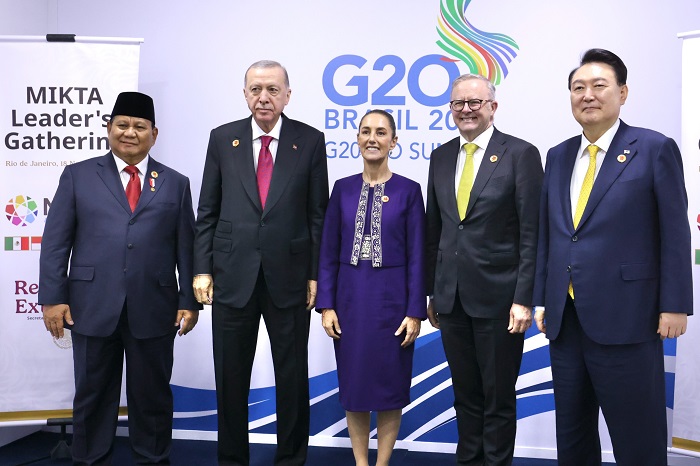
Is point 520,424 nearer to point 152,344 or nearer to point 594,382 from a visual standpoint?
point 594,382

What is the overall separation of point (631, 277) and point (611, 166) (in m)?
0.39

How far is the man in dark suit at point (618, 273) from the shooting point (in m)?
2.39

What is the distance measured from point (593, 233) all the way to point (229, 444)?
1.83 m

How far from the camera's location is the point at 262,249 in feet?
10.00

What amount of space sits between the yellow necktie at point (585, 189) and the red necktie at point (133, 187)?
6.31ft

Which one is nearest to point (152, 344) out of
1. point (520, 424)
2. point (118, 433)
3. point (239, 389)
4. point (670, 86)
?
point (239, 389)

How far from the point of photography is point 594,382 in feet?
8.16

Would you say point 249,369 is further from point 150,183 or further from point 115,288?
point 150,183

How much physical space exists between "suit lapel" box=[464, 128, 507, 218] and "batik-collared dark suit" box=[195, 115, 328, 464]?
2.35ft

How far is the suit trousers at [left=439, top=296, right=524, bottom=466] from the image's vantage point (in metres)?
2.88

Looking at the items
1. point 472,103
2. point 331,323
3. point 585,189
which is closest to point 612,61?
point 585,189

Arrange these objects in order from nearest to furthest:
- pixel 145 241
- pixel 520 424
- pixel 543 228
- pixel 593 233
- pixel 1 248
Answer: pixel 593 233 → pixel 543 228 → pixel 145 241 → pixel 1 248 → pixel 520 424

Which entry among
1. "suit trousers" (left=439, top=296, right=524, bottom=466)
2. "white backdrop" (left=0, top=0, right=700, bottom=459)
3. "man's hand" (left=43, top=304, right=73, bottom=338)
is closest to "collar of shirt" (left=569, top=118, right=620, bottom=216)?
"suit trousers" (left=439, top=296, right=524, bottom=466)

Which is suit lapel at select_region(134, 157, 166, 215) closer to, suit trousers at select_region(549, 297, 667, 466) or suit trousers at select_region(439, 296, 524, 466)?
suit trousers at select_region(439, 296, 524, 466)
